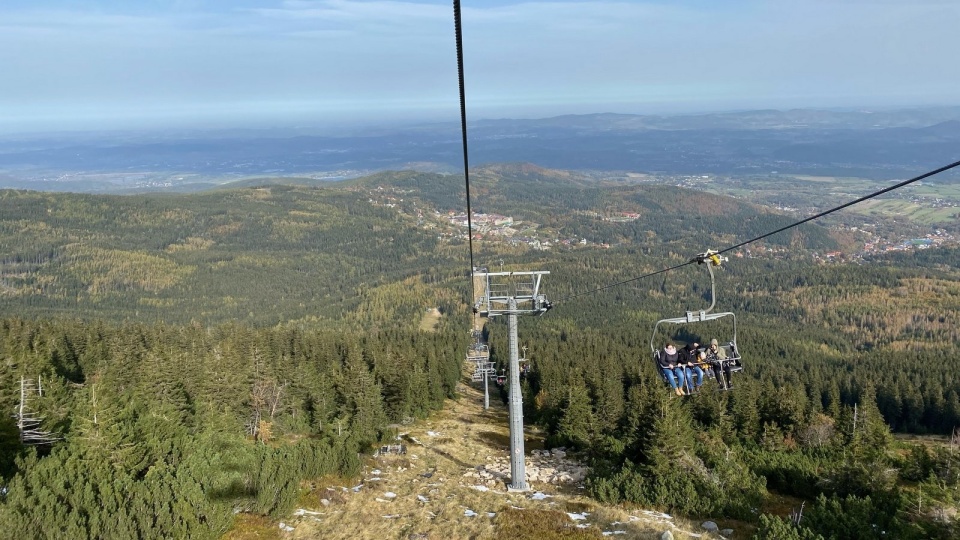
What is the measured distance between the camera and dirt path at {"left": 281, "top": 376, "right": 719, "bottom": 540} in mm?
20828

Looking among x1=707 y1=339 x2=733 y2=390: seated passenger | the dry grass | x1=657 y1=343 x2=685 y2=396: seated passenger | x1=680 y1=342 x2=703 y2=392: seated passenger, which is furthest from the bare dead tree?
x1=707 y1=339 x2=733 y2=390: seated passenger

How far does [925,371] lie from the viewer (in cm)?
7975

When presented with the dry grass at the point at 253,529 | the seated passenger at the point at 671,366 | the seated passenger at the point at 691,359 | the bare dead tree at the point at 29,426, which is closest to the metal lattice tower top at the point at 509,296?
the seated passenger at the point at 671,366

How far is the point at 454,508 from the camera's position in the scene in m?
23.6

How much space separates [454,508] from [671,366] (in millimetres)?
11215

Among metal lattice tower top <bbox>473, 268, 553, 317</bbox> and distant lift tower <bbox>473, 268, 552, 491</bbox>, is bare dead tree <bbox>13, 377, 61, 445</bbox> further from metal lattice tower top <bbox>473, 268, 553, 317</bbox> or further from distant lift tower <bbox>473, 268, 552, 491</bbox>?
distant lift tower <bbox>473, 268, 552, 491</bbox>

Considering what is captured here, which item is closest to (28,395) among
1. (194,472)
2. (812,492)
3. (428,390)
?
(194,472)

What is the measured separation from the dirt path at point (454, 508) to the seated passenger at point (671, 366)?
6721 mm

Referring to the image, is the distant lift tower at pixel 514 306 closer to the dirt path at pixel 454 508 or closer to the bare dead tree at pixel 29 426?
the dirt path at pixel 454 508

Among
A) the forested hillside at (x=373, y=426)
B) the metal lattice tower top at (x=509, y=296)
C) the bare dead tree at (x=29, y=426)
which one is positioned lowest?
the forested hillside at (x=373, y=426)

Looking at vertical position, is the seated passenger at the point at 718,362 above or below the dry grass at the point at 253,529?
above

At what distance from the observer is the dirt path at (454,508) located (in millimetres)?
20828

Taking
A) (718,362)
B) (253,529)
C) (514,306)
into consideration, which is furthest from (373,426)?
(718,362)

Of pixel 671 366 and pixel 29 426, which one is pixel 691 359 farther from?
pixel 29 426
